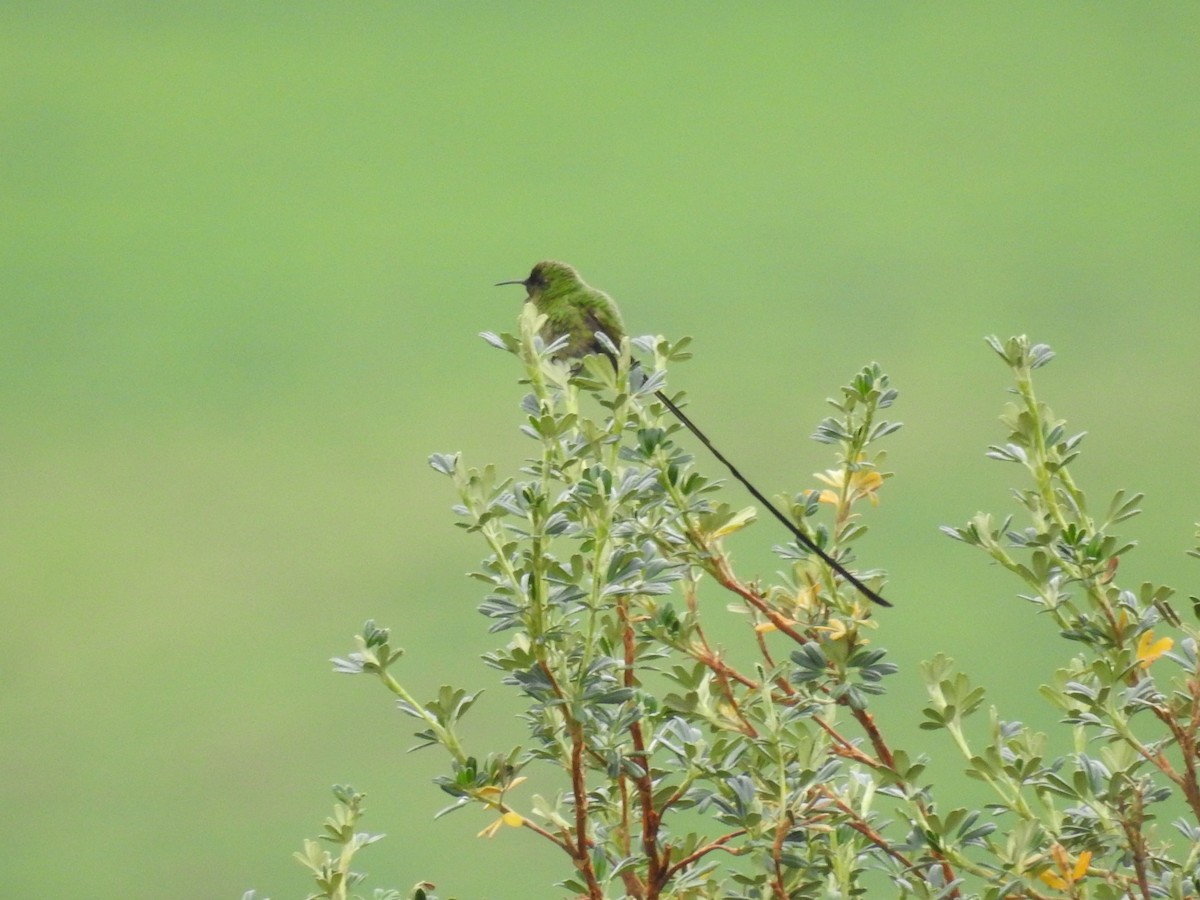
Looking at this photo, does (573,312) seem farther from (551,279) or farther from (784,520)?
(784,520)

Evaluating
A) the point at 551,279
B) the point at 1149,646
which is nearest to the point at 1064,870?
the point at 1149,646

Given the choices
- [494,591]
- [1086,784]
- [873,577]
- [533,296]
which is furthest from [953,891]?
[533,296]

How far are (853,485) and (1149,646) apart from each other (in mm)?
293

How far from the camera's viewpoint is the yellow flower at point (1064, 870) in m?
0.96

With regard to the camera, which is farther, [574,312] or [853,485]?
[574,312]

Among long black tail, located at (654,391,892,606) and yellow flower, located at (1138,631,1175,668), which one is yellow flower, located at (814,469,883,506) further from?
yellow flower, located at (1138,631,1175,668)

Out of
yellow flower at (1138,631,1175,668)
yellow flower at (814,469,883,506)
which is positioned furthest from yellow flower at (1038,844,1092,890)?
yellow flower at (814,469,883,506)

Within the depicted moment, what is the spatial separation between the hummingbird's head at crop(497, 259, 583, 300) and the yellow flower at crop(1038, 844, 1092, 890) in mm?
843

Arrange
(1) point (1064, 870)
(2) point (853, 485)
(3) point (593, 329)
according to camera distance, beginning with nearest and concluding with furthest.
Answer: (1) point (1064, 870)
(2) point (853, 485)
(3) point (593, 329)

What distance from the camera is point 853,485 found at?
117 cm

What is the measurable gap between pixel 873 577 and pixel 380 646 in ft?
1.46

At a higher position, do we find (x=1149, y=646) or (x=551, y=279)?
(x=551, y=279)

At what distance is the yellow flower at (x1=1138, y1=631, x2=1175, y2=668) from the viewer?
1026 millimetres

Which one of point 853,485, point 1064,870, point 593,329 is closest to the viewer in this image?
point 1064,870
